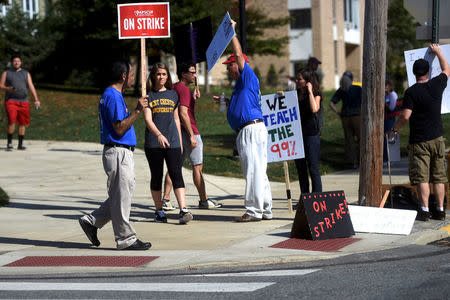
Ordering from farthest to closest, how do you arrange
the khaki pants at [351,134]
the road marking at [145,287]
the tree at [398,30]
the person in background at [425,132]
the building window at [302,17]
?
the building window at [302,17] < the tree at [398,30] < the khaki pants at [351,134] < the person in background at [425,132] < the road marking at [145,287]

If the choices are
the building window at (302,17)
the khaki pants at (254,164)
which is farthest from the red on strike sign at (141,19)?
the building window at (302,17)

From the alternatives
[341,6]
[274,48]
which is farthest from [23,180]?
[341,6]

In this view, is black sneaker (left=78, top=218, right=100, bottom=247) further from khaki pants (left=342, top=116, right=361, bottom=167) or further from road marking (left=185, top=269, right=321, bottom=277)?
khaki pants (left=342, top=116, right=361, bottom=167)

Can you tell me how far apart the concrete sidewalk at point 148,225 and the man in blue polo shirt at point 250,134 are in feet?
1.02

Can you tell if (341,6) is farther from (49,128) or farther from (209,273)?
(209,273)

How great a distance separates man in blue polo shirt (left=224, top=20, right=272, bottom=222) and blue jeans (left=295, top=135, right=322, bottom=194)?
1.04 meters

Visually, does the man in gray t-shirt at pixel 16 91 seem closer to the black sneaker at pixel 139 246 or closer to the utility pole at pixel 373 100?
the utility pole at pixel 373 100

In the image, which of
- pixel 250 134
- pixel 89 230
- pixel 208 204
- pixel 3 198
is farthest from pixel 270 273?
pixel 3 198

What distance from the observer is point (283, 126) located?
1091 cm

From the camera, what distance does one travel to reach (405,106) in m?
9.83

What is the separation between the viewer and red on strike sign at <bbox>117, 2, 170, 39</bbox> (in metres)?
9.90

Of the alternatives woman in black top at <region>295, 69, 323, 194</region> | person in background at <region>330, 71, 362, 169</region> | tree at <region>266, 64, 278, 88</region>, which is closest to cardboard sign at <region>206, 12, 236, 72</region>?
woman in black top at <region>295, 69, 323, 194</region>

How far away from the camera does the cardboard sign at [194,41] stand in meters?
11.5

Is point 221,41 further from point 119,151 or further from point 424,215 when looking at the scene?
point 424,215
